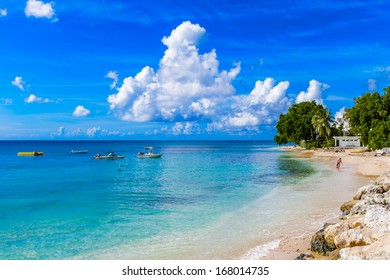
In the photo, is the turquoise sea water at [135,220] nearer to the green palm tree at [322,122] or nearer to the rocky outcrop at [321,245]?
the rocky outcrop at [321,245]

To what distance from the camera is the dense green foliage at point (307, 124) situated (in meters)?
90.4

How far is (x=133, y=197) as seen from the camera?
25.5 m

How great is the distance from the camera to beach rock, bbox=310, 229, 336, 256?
11.0 m

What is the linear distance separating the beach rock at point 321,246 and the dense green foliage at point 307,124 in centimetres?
8169

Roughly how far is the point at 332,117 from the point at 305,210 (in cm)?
8113

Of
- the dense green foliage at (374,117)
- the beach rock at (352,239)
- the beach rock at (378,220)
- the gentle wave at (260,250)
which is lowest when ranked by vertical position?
the gentle wave at (260,250)

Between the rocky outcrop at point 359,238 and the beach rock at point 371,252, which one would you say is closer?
the beach rock at point 371,252

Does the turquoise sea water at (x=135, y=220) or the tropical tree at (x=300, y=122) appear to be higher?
the tropical tree at (x=300, y=122)

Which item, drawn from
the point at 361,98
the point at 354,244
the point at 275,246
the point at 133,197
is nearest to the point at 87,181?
the point at 133,197

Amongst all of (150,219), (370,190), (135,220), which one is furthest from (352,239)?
(135,220)

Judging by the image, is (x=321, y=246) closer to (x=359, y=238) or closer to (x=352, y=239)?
(x=352, y=239)

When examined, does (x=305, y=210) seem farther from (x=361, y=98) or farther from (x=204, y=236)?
(x=361, y=98)

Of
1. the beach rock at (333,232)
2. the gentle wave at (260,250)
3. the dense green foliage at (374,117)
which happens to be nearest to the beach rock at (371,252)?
the beach rock at (333,232)
